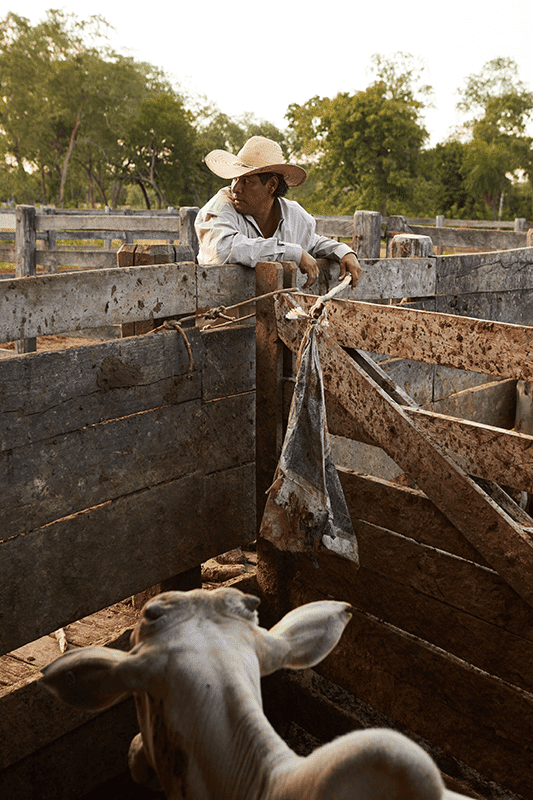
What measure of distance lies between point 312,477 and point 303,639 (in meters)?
1.29

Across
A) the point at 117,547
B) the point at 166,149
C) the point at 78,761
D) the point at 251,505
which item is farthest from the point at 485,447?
the point at 166,149

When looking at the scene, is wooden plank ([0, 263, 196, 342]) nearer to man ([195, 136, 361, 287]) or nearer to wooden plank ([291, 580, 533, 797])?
man ([195, 136, 361, 287])

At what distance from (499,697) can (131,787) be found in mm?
1683

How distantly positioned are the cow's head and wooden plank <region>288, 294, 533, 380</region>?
4.46 ft

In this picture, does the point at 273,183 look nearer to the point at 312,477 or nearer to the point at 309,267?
the point at 309,267

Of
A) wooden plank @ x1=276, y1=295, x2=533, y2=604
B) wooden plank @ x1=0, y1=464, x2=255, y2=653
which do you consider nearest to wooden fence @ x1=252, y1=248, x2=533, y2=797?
wooden plank @ x1=276, y1=295, x2=533, y2=604

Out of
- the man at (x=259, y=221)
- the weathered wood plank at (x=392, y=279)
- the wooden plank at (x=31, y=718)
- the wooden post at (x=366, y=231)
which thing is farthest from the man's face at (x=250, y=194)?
the wooden post at (x=366, y=231)

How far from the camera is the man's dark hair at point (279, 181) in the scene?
12.5 ft

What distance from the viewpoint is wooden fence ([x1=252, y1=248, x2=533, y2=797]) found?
255 cm

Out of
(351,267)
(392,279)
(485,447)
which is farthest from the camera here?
(392,279)

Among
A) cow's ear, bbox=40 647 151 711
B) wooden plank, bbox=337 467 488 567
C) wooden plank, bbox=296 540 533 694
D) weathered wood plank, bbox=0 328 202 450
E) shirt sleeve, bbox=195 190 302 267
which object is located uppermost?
shirt sleeve, bbox=195 190 302 267

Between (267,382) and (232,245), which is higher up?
(232,245)

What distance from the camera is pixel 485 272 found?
4.77 metres

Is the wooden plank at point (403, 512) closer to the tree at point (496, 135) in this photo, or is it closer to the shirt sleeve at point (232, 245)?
the shirt sleeve at point (232, 245)
